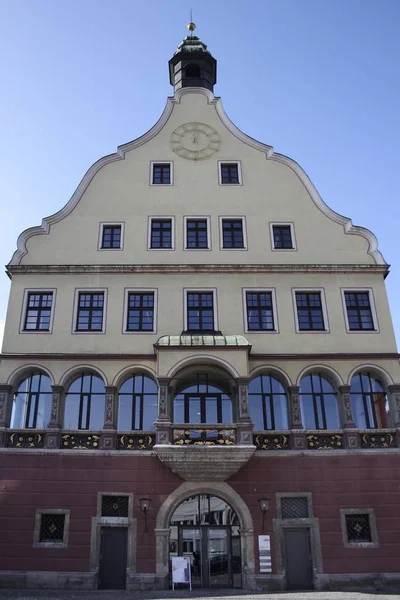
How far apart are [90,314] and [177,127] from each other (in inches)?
447

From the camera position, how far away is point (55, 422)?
77.7 feet

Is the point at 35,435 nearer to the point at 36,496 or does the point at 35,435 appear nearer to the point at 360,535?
the point at 36,496

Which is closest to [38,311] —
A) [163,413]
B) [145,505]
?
[163,413]

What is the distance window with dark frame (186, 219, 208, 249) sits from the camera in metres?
27.4

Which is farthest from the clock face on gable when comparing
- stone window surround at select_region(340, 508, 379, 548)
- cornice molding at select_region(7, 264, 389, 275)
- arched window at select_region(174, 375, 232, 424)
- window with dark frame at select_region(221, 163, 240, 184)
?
stone window surround at select_region(340, 508, 379, 548)

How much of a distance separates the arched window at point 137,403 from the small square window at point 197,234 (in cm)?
668

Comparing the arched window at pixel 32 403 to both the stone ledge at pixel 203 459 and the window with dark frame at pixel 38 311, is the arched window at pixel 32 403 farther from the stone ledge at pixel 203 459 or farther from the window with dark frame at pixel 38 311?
the stone ledge at pixel 203 459

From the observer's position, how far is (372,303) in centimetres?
2611

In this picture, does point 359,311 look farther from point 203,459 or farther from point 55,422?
point 55,422

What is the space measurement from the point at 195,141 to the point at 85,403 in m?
14.5

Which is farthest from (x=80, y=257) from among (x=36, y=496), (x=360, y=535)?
(x=360, y=535)

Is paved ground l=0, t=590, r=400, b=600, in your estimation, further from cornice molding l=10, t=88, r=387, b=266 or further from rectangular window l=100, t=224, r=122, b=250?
rectangular window l=100, t=224, r=122, b=250

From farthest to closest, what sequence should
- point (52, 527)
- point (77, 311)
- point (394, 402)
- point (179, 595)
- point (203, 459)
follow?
point (77, 311)
point (394, 402)
point (203, 459)
point (52, 527)
point (179, 595)

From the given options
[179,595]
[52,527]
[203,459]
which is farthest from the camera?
[203,459]
